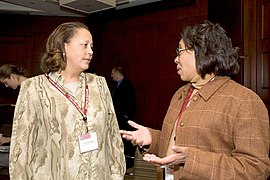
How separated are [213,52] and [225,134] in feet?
1.16

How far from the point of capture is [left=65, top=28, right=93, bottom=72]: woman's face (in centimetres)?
185

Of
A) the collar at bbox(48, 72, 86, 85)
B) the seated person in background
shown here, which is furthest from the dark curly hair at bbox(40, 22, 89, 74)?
the seated person in background

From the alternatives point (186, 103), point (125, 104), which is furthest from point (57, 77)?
point (125, 104)

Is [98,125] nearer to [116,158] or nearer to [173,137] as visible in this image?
[116,158]

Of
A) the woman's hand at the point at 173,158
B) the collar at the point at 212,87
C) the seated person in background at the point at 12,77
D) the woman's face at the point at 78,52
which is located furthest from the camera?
the seated person in background at the point at 12,77

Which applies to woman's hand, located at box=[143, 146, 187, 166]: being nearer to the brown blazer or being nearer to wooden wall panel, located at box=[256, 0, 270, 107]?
the brown blazer

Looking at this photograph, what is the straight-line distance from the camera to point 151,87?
6.26 metres

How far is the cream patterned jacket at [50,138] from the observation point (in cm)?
174

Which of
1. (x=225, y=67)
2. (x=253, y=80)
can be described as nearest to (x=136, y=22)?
(x=253, y=80)

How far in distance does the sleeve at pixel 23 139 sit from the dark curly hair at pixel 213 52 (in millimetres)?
846

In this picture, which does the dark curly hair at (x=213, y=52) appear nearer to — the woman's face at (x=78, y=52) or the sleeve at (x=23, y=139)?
the woman's face at (x=78, y=52)

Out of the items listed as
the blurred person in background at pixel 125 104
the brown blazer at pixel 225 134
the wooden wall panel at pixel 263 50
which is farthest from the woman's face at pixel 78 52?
the blurred person in background at pixel 125 104

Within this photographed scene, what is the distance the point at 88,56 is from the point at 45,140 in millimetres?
493

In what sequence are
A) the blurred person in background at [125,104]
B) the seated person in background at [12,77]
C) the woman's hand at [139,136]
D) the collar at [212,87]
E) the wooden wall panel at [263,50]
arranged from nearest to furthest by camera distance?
the collar at [212,87], the woman's hand at [139,136], the seated person in background at [12,77], the wooden wall panel at [263,50], the blurred person in background at [125,104]
